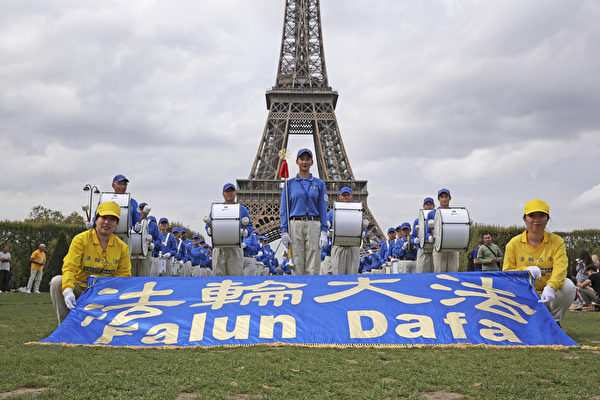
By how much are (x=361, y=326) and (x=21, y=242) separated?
24.1m

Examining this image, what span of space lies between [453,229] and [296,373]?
5.94 metres

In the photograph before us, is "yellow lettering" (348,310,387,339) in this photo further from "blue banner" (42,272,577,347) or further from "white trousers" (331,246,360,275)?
"white trousers" (331,246,360,275)

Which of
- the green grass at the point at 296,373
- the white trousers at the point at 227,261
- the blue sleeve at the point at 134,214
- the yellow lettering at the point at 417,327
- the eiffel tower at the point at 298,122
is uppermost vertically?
the eiffel tower at the point at 298,122

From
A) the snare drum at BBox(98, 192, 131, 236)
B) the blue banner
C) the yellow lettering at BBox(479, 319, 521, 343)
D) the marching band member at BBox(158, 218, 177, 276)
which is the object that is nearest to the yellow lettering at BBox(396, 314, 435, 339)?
the blue banner

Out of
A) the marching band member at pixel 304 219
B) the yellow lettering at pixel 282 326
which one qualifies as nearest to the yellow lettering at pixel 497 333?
the yellow lettering at pixel 282 326

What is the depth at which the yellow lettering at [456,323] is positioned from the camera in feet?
16.8

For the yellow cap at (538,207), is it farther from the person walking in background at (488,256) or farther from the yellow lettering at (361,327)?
the person walking in background at (488,256)

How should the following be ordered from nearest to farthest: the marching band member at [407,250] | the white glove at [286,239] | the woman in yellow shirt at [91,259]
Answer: the woman in yellow shirt at [91,259] < the white glove at [286,239] < the marching band member at [407,250]

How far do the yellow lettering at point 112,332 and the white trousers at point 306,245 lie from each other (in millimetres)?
3854

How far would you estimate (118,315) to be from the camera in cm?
558

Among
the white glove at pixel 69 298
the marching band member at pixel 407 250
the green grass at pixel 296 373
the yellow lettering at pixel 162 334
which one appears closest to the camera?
the green grass at pixel 296 373

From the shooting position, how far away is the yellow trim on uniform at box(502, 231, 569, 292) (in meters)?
5.76

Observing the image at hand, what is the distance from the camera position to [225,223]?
9.09 m

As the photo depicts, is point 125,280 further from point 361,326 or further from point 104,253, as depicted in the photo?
point 361,326
